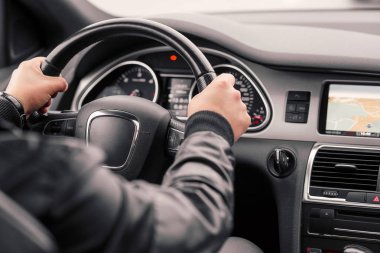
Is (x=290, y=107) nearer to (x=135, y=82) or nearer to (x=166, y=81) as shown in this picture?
(x=166, y=81)

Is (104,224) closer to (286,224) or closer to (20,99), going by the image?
(20,99)

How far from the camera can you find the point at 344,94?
179cm

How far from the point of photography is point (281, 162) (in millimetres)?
1763

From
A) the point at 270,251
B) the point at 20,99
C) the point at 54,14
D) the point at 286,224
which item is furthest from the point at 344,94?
the point at 54,14

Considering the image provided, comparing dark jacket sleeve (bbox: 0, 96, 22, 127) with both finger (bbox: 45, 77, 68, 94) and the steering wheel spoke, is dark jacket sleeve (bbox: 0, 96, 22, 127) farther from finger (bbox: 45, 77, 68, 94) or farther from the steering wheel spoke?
the steering wheel spoke

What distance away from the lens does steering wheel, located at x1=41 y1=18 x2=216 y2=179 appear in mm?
1437

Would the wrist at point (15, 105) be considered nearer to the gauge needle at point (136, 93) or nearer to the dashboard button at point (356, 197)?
the gauge needle at point (136, 93)

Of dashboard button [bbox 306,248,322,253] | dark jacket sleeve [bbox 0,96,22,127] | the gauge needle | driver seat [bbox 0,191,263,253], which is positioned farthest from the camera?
the gauge needle

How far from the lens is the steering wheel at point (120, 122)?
56.6 inches

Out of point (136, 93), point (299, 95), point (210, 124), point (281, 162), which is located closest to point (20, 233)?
point (210, 124)

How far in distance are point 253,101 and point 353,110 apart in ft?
1.01

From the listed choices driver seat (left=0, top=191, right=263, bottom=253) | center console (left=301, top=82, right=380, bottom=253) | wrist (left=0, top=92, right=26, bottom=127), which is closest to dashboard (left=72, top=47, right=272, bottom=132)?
center console (left=301, top=82, right=380, bottom=253)

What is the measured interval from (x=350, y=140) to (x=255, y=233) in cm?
42

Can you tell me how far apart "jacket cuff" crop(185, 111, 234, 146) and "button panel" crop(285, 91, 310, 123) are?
801mm
